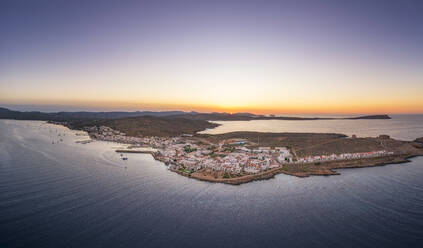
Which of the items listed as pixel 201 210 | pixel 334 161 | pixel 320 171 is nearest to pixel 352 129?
pixel 334 161

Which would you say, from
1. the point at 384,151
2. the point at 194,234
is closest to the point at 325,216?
the point at 194,234

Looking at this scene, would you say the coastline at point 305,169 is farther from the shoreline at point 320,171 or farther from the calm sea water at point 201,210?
the calm sea water at point 201,210

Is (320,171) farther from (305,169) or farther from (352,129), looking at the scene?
(352,129)

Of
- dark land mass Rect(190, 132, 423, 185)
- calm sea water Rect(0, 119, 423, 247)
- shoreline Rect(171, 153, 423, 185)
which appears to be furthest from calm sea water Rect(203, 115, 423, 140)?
calm sea water Rect(0, 119, 423, 247)

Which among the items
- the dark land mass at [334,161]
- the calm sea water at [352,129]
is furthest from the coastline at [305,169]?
the calm sea water at [352,129]

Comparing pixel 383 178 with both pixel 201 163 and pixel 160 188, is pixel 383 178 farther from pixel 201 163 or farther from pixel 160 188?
pixel 160 188

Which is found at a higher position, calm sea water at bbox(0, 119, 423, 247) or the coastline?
the coastline

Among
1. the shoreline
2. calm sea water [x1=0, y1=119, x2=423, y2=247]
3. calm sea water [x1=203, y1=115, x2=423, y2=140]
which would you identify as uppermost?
calm sea water [x1=203, y1=115, x2=423, y2=140]

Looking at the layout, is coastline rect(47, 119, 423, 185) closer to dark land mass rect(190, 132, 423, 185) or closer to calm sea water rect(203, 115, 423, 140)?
dark land mass rect(190, 132, 423, 185)
